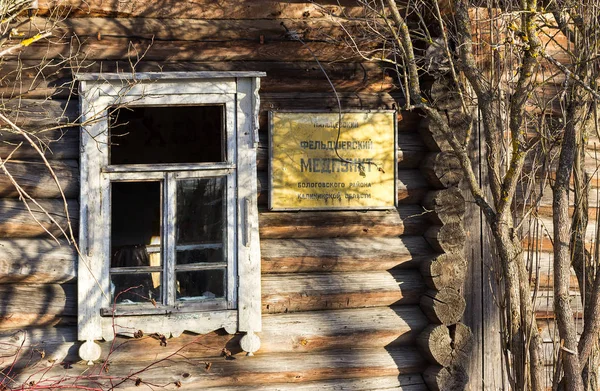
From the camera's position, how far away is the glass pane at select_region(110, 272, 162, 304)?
5039 millimetres

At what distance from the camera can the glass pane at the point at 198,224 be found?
5.13m

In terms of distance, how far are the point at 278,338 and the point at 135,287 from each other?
1.00 m

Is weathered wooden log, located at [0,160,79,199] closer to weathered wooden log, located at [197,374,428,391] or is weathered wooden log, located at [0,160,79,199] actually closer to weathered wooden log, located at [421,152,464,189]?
weathered wooden log, located at [197,374,428,391]

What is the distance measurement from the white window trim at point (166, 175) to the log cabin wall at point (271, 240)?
0.36ft

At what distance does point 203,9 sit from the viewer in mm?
5289

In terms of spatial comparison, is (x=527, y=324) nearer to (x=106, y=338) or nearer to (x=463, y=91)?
(x=463, y=91)

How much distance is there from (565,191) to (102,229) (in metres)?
2.92

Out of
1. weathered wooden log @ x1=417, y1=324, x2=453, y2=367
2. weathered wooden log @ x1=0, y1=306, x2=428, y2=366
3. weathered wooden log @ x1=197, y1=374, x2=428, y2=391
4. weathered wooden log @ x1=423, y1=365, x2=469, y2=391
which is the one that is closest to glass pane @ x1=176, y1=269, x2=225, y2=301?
weathered wooden log @ x1=0, y1=306, x2=428, y2=366

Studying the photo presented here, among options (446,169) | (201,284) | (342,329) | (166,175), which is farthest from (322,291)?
(166,175)

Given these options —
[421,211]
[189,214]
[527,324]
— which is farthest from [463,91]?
[189,214]

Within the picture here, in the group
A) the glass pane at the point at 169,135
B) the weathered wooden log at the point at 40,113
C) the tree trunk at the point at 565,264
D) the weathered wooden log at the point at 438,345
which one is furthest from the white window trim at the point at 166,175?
the glass pane at the point at 169,135

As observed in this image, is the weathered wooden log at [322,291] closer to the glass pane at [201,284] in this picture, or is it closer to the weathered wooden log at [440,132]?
the glass pane at [201,284]

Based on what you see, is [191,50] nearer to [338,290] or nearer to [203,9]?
[203,9]

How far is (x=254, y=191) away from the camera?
203 inches
